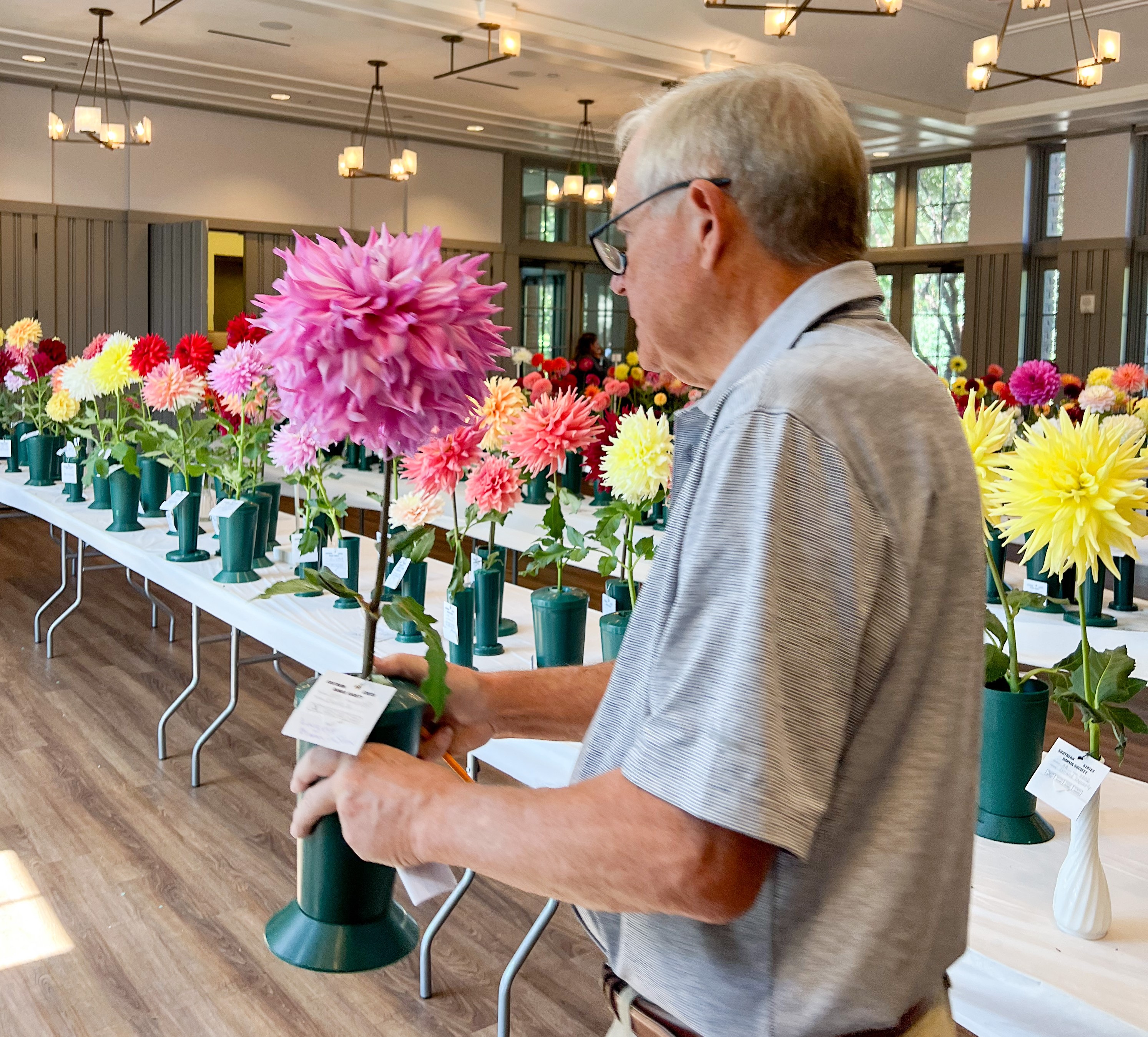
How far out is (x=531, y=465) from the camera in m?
2.34

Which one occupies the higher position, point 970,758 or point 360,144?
point 360,144

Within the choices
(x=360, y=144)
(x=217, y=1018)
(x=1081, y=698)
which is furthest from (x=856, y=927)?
(x=360, y=144)

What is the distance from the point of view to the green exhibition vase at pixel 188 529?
372cm

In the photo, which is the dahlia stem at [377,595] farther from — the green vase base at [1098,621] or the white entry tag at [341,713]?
the green vase base at [1098,621]

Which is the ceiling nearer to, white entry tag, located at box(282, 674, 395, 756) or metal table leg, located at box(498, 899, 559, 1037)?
metal table leg, located at box(498, 899, 559, 1037)

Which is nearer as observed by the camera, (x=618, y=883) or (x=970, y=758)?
(x=618, y=883)

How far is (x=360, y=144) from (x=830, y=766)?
13396 millimetres

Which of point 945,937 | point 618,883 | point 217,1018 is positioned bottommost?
point 217,1018

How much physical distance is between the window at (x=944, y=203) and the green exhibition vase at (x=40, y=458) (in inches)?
442

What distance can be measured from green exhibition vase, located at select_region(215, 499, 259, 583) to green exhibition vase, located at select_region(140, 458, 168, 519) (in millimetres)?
1183

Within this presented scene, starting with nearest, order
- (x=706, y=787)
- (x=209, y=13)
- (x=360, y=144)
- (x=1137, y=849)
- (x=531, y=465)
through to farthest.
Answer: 1. (x=706, y=787)
2. (x=1137, y=849)
3. (x=531, y=465)
4. (x=209, y=13)
5. (x=360, y=144)

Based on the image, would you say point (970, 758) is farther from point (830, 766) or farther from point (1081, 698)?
point (1081, 698)

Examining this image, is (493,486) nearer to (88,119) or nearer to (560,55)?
(88,119)

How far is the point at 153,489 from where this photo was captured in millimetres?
4527
